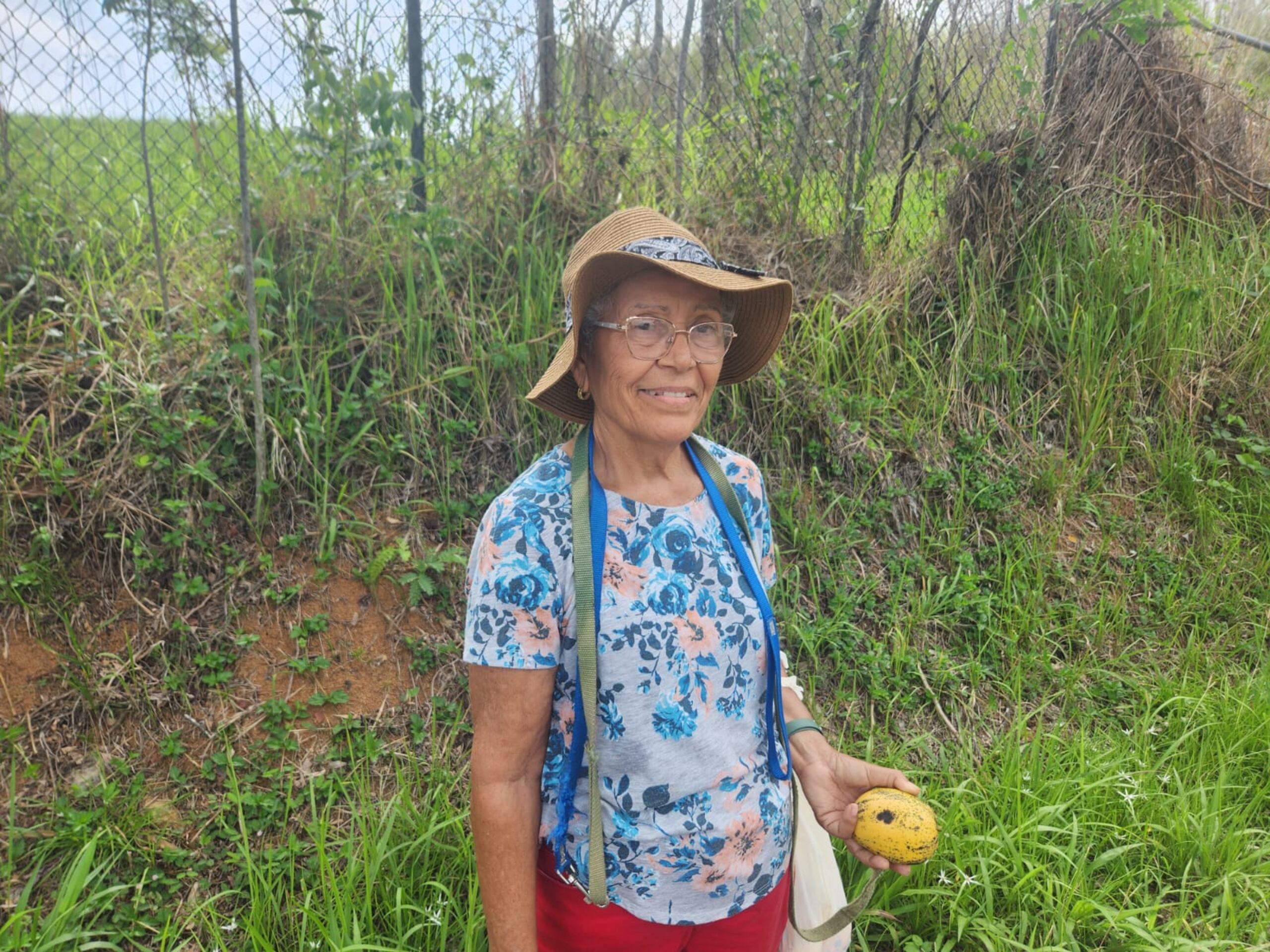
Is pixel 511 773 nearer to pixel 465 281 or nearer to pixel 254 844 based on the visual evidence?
pixel 254 844

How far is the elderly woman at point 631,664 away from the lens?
4.85ft

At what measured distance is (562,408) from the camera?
1795 mm

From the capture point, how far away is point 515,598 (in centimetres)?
144

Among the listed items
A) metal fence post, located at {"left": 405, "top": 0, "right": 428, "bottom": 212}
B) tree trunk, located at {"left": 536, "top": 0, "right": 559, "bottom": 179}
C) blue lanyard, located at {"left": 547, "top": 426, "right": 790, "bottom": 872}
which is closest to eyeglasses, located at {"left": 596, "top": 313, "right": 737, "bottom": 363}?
blue lanyard, located at {"left": 547, "top": 426, "right": 790, "bottom": 872}

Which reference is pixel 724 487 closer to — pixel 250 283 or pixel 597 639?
pixel 597 639

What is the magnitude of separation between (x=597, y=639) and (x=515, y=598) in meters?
0.18

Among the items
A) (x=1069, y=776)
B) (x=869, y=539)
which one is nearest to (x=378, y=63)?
(x=869, y=539)

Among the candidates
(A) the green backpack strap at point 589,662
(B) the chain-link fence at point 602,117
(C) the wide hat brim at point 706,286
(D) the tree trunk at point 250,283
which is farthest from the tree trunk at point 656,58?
(A) the green backpack strap at point 589,662

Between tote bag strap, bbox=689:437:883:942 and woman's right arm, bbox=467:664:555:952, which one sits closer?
woman's right arm, bbox=467:664:555:952

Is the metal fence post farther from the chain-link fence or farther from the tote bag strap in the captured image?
the tote bag strap

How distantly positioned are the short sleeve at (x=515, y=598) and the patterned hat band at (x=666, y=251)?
0.38m

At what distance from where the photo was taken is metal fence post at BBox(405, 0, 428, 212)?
3.60 meters

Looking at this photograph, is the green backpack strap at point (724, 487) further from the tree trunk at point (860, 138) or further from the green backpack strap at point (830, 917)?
the tree trunk at point (860, 138)

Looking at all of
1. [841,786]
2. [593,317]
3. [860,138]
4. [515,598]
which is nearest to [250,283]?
[593,317]
